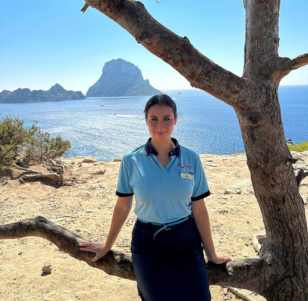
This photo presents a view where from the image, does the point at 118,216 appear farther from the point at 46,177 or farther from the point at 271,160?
the point at 46,177

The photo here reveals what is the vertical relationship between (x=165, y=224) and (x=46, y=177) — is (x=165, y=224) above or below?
above

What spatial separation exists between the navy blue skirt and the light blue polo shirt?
3.9 inches

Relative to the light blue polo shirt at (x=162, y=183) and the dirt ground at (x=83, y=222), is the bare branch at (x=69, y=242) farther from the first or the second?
the dirt ground at (x=83, y=222)

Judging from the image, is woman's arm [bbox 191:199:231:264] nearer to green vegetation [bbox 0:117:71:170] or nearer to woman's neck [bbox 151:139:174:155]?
woman's neck [bbox 151:139:174:155]

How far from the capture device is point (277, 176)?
2.14 metres

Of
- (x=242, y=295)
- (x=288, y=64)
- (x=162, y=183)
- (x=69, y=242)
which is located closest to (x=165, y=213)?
(x=162, y=183)

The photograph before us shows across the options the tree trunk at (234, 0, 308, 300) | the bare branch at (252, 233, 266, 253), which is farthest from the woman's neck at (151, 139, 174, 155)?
the bare branch at (252, 233, 266, 253)

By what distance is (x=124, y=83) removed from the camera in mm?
188250

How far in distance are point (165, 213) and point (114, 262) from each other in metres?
0.62

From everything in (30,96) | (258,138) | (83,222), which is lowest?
(83,222)

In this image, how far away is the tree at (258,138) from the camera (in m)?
1.85

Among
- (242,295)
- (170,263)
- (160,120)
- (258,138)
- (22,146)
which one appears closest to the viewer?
(170,263)

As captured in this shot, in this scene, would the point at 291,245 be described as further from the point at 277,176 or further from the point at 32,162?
the point at 32,162

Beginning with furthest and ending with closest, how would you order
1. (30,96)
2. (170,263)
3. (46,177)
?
(30,96), (46,177), (170,263)
